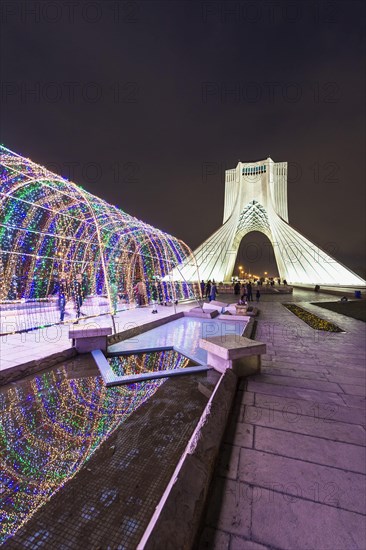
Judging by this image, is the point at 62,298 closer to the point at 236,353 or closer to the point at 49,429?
the point at 49,429

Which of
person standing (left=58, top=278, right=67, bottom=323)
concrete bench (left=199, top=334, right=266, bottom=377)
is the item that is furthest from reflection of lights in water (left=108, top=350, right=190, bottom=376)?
person standing (left=58, top=278, right=67, bottom=323)

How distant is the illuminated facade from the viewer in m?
6.85

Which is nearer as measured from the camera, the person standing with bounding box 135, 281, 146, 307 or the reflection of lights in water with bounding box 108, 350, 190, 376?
the reflection of lights in water with bounding box 108, 350, 190, 376

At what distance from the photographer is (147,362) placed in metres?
4.57

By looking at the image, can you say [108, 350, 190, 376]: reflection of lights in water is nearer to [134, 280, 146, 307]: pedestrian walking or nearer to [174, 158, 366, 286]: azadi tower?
[134, 280, 146, 307]: pedestrian walking

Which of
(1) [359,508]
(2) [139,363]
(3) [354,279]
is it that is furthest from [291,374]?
(3) [354,279]

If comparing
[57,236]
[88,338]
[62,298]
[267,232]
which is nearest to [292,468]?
[88,338]

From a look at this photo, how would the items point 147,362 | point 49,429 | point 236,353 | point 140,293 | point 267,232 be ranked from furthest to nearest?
point 267,232
point 140,293
point 147,362
point 236,353
point 49,429

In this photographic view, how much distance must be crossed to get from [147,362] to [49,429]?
2.22 m

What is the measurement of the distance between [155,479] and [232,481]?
0.55 meters

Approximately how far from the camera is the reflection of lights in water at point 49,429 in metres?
1.72

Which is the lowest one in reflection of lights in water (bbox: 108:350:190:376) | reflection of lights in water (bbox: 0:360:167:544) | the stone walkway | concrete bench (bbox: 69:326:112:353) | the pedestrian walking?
reflection of lights in water (bbox: 108:350:190:376)

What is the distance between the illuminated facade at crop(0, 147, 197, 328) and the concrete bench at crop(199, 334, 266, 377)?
157 inches

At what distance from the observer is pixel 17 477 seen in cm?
186
